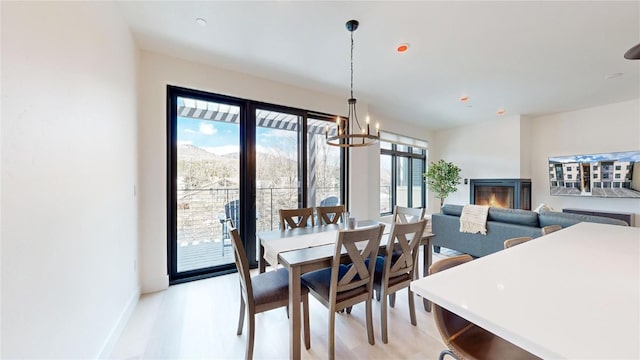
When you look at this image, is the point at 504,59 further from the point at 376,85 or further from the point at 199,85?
the point at 199,85

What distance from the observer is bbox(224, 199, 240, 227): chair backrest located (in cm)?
331

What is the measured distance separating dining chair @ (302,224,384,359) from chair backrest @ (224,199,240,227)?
1.74 metres

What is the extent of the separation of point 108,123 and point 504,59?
13.6 feet

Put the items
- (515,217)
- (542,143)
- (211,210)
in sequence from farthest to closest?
(542,143) → (211,210) → (515,217)

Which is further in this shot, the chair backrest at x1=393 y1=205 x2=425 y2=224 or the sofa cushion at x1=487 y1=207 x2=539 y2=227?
the sofa cushion at x1=487 y1=207 x2=539 y2=227

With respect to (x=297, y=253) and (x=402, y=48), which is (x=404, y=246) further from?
(x=402, y=48)

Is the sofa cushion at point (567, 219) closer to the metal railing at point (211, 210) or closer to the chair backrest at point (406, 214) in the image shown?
the chair backrest at point (406, 214)

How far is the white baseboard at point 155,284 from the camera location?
2.69m

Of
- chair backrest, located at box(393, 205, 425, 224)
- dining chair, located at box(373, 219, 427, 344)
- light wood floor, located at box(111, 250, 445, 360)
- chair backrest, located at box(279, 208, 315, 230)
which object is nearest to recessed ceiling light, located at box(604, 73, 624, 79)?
chair backrest, located at box(393, 205, 425, 224)

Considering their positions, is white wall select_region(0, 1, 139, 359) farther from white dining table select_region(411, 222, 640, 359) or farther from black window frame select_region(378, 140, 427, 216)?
black window frame select_region(378, 140, 427, 216)

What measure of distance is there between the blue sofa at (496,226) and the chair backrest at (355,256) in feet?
7.26

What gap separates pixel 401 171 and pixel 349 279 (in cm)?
521

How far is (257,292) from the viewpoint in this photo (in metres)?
1.74

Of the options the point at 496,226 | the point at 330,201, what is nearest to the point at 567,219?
the point at 496,226
